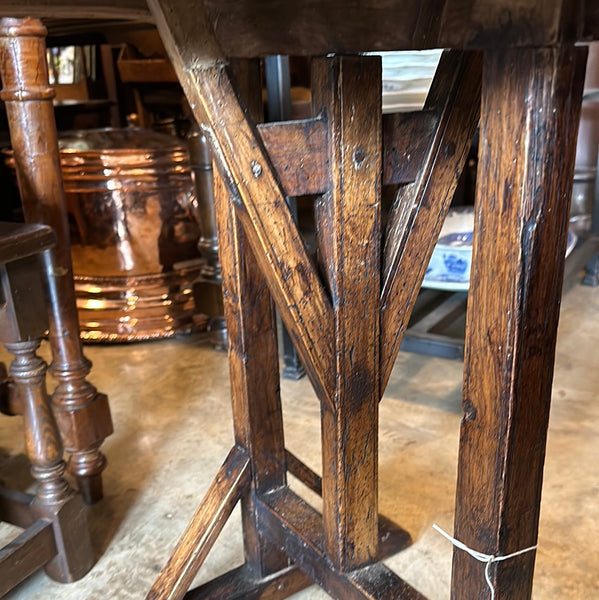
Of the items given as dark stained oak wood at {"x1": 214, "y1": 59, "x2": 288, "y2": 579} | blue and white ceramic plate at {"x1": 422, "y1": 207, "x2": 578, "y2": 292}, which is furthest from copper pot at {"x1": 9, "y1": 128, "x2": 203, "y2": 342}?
dark stained oak wood at {"x1": 214, "y1": 59, "x2": 288, "y2": 579}

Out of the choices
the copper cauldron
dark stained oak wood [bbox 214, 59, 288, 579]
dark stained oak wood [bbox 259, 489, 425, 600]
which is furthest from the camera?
the copper cauldron

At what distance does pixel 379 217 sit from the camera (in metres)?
0.87

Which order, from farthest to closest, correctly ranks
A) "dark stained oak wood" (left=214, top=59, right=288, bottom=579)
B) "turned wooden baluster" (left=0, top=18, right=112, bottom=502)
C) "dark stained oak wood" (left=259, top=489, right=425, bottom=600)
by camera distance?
1. "turned wooden baluster" (left=0, top=18, right=112, bottom=502)
2. "dark stained oak wood" (left=214, top=59, right=288, bottom=579)
3. "dark stained oak wood" (left=259, top=489, right=425, bottom=600)

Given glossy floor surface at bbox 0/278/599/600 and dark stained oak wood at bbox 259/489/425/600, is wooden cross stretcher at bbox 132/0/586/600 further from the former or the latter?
glossy floor surface at bbox 0/278/599/600

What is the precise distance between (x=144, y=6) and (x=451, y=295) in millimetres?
1660

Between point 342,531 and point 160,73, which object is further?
point 160,73

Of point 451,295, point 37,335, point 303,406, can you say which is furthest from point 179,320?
point 37,335

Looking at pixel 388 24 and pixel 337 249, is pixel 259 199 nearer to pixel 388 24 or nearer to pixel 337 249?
pixel 337 249

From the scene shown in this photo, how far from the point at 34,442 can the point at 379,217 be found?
30.0 inches

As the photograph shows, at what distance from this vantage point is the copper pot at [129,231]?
7.52ft

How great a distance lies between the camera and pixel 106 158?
7.43ft

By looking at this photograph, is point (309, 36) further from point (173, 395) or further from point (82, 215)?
point (82, 215)

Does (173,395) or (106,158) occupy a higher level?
(106,158)

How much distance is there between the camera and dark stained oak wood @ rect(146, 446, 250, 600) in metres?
1.10
